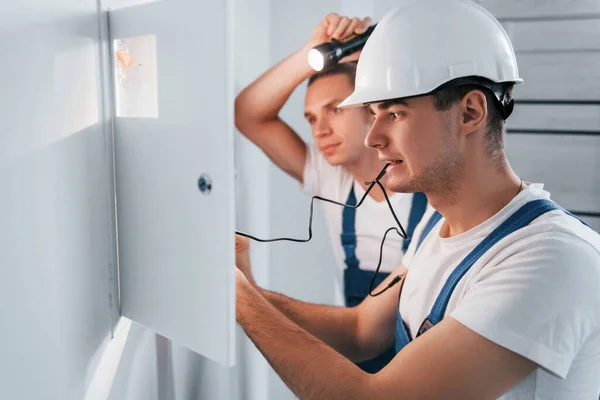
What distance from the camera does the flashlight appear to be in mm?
1702

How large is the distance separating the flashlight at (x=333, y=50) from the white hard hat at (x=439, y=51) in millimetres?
500

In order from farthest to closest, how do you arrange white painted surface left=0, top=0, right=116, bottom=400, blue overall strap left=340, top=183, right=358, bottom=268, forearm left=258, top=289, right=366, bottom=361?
blue overall strap left=340, top=183, right=358, bottom=268
forearm left=258, top=289, right=366, bottom=361
white painted surface left=0, top=0, right=116, bottom=400

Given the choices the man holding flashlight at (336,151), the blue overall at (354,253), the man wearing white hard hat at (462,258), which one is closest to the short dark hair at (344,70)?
the man holding flashlight at (336,151)

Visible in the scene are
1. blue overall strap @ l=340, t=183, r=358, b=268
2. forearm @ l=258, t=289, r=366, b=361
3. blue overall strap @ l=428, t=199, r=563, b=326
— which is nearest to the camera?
blue overall strap @ l=428, t=199, r=563, b=326

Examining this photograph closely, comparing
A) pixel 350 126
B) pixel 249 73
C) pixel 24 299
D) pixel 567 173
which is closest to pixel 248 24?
pixel 249 73

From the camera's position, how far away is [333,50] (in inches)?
67.3

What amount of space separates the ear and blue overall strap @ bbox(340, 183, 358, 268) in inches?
27.6

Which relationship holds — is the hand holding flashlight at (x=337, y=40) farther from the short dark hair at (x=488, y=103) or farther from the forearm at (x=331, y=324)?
the forearm at (x=331, y=324)

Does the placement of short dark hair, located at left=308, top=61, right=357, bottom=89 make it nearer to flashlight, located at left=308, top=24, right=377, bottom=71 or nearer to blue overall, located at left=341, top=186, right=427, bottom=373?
flashlight, located at left=308, top=24, right=377, bottom=71

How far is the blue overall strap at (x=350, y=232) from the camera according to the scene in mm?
1851

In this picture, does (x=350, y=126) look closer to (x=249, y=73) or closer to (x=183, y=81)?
(x=249, y=73)

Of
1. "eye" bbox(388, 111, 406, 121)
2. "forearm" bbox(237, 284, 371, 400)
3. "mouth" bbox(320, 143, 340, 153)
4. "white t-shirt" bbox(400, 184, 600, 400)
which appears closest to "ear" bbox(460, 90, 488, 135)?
"eye" bbox(388, 111, 406, 121)

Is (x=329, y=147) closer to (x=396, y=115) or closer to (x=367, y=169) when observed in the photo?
(x=367, y=169)

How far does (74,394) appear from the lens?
1041 millimetres
